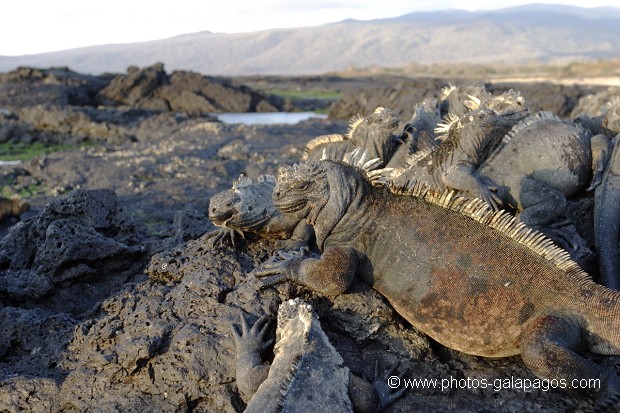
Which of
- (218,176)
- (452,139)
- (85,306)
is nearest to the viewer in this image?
(85,306)

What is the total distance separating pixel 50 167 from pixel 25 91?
17.3m

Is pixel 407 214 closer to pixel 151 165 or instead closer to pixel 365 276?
pixel 365 276

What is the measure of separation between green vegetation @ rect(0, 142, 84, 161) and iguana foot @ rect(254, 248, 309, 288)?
1509cm

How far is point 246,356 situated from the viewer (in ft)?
11.0

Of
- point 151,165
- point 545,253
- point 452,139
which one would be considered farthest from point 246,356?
point 151,165

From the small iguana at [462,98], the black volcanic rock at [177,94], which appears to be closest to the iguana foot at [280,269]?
the small iguana at [462,98]

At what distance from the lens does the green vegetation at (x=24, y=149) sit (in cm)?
1733

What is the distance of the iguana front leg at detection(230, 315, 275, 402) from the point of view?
3254mm

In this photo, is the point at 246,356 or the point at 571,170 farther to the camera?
the point at 571,170

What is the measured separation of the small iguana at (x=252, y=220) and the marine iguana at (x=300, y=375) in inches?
28.6

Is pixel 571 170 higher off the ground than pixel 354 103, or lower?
higher

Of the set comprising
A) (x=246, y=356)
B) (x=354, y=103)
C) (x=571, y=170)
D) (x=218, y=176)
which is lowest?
(x=354, y=103)

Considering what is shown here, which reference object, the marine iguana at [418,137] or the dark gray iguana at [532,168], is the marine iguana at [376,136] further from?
Result: the dark gray iguana at [532,168]

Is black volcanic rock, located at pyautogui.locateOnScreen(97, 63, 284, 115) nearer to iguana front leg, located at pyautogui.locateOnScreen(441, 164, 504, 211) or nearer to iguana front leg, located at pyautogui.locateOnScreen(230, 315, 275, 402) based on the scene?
iguana front leg, located at pyautogui.locateOnScreen(441, 164, 504, 211)
